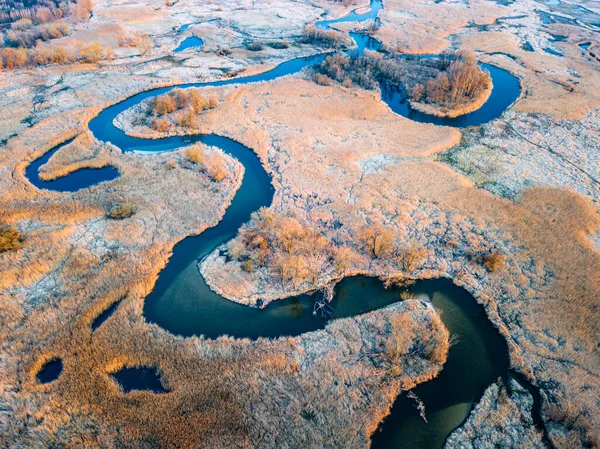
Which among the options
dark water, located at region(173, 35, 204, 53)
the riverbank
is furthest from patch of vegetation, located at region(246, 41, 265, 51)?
the riverbank

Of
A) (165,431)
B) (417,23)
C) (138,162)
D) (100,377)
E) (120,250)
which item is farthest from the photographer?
(417,23)

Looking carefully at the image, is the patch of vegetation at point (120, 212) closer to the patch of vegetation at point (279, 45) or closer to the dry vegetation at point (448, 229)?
the dry vegetation at point (448, 229)

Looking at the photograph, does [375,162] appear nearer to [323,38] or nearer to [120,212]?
[120,212]

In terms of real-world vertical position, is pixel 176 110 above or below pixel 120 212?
above

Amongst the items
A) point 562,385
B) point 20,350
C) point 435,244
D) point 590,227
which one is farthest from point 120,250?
point 590,227

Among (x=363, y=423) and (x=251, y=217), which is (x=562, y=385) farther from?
(x=251, y=217)

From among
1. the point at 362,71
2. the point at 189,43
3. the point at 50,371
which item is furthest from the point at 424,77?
the point at 50,371

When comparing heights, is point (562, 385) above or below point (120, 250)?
below

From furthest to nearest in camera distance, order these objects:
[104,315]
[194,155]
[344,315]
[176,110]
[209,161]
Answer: [176,110] → [209,161] → [194,155] → [344,315] → [104,315]
